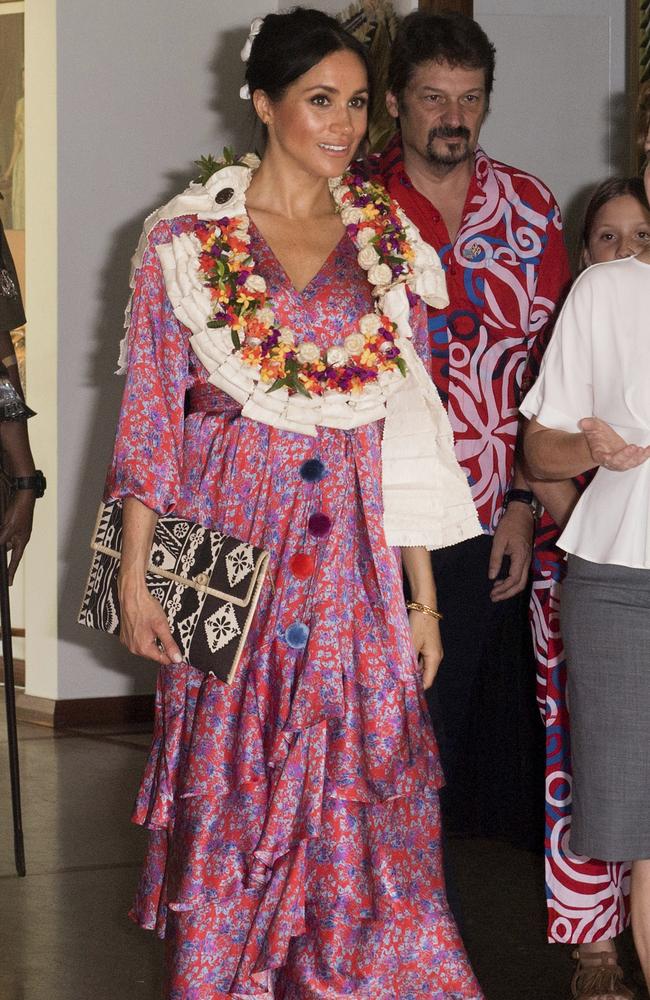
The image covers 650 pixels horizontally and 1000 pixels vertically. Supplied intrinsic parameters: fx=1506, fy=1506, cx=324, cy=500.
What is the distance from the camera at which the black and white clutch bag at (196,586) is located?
99.3 inches

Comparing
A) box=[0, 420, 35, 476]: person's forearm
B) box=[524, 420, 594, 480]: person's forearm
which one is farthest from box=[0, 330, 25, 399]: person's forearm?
box=[524, 420, 594, 480]: person's forearm

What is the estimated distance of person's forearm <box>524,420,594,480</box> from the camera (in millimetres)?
2514

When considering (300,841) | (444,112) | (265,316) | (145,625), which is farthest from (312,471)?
(444,112)

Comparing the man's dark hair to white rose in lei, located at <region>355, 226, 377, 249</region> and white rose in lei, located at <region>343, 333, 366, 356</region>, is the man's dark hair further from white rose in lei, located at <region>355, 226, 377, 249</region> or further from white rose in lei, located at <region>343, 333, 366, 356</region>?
white rose in lei, located at <region>343, 333, 366, 356</region>

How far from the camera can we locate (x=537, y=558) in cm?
327

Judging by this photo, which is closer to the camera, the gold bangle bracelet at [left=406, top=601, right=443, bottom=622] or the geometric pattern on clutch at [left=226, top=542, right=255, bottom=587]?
the geometric pattern on clutch at [left=226, top=542, right=255, bottom=587]

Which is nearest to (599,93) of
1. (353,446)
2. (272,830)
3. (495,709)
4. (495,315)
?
(495,315)

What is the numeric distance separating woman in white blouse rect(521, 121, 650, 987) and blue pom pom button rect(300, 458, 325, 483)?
0.39 metres

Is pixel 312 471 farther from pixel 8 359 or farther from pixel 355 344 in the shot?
pixel 8 359

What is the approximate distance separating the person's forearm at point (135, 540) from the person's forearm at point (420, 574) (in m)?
0.49

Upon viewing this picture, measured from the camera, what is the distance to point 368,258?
2.79 meters

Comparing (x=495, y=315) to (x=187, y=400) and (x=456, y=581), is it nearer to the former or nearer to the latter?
(x=456, y=581)

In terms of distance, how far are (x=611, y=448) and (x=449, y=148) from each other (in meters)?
1.24

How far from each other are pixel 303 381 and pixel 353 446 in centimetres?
15
